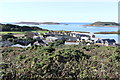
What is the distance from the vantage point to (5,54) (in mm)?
6789

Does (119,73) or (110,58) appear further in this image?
(110,58)

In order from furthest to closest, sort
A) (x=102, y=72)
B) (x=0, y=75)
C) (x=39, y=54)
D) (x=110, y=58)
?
(x=39, y=54), (x=110, y=58), (x=102, y=72), (x=0, y=75)

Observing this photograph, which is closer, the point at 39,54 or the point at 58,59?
the point at 58,59

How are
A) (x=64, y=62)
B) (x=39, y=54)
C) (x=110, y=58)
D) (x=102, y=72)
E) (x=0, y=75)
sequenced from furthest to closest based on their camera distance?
(x=39, y=54), (x=110, y=58), (x=64, y=62), (x=102, y=72), (x=0, y=75)

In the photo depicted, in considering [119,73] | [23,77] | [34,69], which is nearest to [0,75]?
[23,77]

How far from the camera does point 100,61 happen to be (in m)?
6.00

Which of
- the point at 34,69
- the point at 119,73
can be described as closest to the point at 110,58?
the point at 119,73

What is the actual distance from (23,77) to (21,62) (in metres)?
1.08

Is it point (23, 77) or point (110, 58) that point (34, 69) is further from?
point (110, 58)

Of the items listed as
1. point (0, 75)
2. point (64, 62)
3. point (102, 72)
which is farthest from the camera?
point (64, 62)

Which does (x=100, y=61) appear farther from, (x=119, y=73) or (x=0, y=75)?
(x=0, y=75)

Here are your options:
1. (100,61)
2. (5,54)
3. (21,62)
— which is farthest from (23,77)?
(100,61)

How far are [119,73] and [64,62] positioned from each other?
5.96ft

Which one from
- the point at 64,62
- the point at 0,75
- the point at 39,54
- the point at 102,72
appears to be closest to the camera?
the point at 0,75
